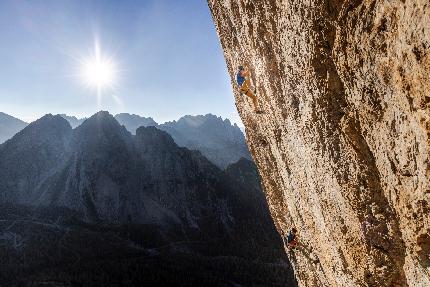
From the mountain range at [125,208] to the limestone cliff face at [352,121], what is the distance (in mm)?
63784

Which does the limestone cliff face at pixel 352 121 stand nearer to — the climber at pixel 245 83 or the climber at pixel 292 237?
the climber at pixel 245 83

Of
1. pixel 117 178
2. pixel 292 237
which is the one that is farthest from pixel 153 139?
pixel 292 237

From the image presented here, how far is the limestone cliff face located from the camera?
5691 millimetres

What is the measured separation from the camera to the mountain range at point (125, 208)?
261 ft

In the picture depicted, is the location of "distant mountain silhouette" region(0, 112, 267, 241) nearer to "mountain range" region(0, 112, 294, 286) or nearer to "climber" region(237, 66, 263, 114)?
"mountain range" region(0, 112, 294, 286)

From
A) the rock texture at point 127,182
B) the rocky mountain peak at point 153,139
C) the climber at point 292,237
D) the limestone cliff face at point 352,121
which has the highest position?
the rocky mountain peak at point 153,139

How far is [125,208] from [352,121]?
115133 mm

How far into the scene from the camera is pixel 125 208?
379 ft

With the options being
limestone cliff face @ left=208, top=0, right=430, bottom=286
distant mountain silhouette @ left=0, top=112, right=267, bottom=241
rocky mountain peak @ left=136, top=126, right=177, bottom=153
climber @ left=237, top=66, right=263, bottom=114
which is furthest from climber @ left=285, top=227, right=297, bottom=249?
rocky mountain peak @ left=136, top=126, right=177, bottom=153

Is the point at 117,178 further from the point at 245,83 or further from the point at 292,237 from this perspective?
the point at 245,83

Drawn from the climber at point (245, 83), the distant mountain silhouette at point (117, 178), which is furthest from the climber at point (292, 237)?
the distant mountain silhouette at point (117, 178)

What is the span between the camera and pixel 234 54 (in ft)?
47.2

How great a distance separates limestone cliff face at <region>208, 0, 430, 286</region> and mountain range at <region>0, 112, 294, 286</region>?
2511 inches

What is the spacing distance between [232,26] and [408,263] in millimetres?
10119
